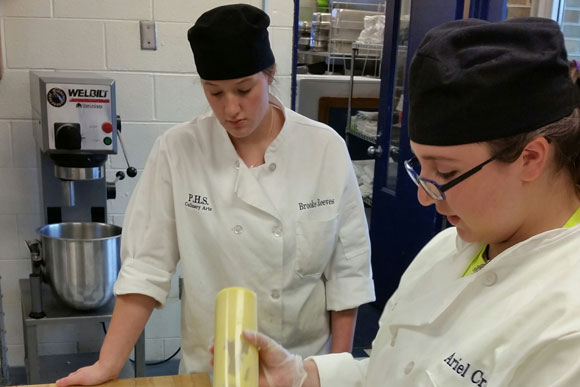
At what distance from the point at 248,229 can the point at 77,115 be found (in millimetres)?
910

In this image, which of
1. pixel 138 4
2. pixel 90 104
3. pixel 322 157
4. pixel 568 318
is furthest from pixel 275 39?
pixel 568 318

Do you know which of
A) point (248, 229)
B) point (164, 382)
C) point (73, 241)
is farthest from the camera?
point (73, 241)

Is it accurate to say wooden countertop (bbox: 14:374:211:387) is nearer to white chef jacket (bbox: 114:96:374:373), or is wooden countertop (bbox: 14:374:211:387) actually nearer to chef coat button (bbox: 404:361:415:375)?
white chef jacket (bbox: 114:96:374:373)

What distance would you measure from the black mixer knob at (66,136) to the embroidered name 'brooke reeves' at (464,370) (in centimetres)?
151

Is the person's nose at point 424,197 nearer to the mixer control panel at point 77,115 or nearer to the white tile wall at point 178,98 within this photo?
the mixer control panel at point 77,115

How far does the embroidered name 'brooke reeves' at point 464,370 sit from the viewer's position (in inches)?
29.3

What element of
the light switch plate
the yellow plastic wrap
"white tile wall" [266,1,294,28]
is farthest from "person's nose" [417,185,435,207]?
the light switch plate

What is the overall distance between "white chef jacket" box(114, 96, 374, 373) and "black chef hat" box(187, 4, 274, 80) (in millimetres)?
183

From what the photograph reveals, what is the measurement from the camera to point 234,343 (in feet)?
3.02

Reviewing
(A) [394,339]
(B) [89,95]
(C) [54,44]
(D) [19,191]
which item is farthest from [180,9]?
(A) [394,339]

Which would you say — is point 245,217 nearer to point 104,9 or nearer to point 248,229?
point 248,229

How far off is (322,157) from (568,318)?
825 millimetres

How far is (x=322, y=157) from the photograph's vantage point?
1.44 m

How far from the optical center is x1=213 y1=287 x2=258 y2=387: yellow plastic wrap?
2.97 ft
